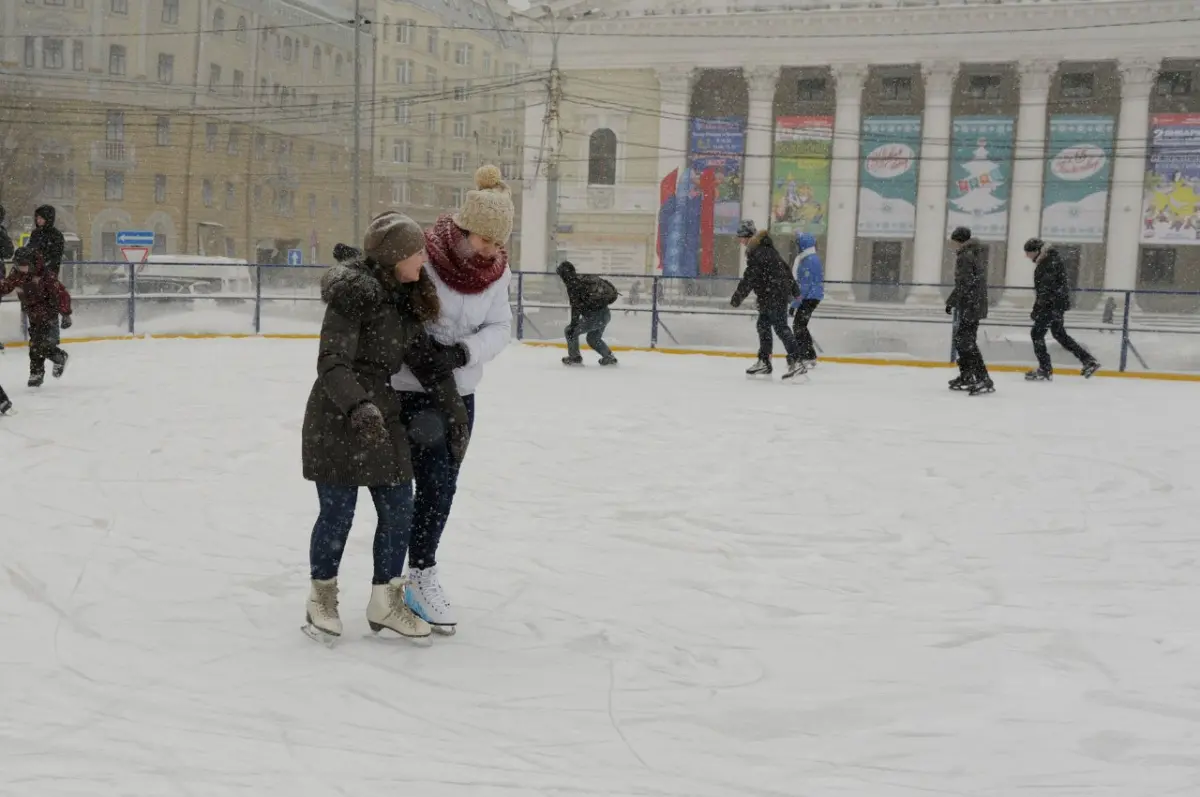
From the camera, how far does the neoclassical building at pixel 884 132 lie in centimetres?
4034

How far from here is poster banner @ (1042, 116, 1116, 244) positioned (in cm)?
3962

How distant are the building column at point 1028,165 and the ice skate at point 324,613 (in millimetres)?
39837

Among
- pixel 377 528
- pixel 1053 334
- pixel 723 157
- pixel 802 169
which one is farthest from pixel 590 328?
pixel 802 169

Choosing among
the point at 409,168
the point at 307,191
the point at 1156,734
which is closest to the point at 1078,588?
the point at 1156,734

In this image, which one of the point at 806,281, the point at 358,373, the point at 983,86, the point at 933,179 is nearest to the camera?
the point at 358,373

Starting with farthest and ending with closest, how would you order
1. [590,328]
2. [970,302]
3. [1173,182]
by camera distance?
[1173,182] → [590,328] → [970,302]

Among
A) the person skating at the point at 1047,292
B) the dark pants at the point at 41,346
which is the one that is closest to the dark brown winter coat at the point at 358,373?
the dark pants at the point at 41,346

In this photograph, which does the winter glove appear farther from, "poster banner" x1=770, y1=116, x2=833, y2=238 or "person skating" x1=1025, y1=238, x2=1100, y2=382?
"poster banner" x1=770, y1=116, x2=833, y2=238

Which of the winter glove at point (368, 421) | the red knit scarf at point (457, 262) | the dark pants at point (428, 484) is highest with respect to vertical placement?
the red knit scarf at point (457, 262)

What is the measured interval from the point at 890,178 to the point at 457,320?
3925 centimetres

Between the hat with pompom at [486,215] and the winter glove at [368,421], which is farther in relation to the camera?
the hat with pompom at [486,215]

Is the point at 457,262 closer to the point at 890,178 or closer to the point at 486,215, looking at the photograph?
the point at 486,215

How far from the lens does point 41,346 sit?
10859 millimetres

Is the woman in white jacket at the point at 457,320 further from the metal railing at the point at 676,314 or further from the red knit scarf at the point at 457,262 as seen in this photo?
the metal railing at the point at 676,314
